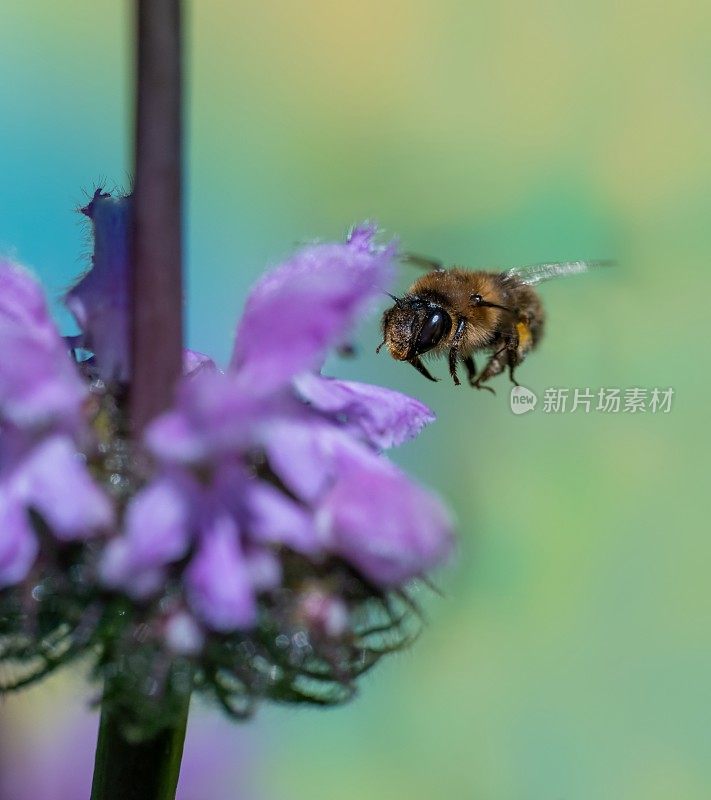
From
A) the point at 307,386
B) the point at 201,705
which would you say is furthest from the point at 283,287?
the point at 201,705

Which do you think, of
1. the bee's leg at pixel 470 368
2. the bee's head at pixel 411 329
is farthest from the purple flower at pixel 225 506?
the bee's leg at pixel 470 368

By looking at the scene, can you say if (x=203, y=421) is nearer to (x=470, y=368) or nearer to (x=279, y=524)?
(x=279, y=524)

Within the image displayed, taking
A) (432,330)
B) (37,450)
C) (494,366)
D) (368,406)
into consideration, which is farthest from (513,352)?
(37,450)

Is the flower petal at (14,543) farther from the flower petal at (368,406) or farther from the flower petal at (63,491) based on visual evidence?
the flower petal at (368,406)

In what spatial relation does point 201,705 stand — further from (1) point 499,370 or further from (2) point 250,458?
(1) point 499,370

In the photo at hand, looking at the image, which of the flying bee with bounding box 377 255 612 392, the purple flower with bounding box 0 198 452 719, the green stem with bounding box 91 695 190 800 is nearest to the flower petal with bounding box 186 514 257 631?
the purple flower with bounding box 0 198 452 719

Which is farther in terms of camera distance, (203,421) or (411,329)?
(411,329)
